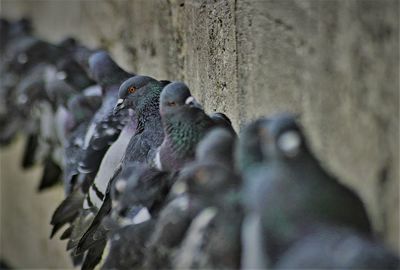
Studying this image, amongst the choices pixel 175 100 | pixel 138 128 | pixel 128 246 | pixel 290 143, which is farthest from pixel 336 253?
pixel 138 128

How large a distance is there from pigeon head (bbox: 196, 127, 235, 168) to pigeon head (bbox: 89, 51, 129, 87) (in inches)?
84.6

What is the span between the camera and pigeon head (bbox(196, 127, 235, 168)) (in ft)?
10.0

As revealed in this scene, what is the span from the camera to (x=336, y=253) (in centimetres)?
245

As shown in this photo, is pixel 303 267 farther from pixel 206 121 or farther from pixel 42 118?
pixel 42 118

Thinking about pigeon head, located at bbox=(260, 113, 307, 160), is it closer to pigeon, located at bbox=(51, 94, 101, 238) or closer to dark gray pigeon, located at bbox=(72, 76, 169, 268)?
dark gray pigeon, located at bbox=(72, 76, 169, 268)

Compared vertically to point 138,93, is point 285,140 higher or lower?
higher

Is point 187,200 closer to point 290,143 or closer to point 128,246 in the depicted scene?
point 128,246

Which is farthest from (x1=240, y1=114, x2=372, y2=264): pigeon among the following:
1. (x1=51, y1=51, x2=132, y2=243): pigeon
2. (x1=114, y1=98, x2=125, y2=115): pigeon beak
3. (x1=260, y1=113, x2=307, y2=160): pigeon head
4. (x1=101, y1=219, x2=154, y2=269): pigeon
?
(x1=51, y1=51, x2=132, y2=243): pigeon

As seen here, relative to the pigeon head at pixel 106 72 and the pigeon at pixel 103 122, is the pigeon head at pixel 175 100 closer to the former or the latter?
the pigeon at pixel 103 122

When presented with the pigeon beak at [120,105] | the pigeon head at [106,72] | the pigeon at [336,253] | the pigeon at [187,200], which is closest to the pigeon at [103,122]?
the pigeon head at [106,72]

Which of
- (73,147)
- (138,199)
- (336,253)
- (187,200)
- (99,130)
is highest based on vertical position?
(336,253)

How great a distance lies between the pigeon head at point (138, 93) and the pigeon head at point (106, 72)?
82 centimetres

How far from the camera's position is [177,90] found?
11.8 ft

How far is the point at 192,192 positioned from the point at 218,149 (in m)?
0.17
